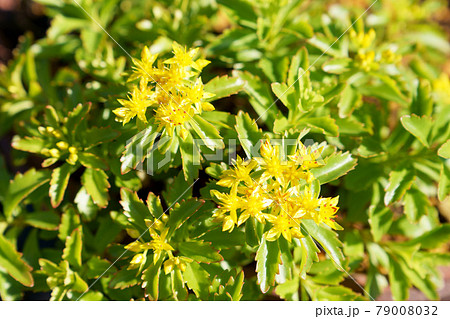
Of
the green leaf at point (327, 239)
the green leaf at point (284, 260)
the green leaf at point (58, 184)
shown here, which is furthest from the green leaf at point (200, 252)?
the green leaf at point (58, 184)

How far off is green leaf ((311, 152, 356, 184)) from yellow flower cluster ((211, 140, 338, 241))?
19 centimetres

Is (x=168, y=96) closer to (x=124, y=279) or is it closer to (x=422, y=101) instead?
(x=124, y=279)

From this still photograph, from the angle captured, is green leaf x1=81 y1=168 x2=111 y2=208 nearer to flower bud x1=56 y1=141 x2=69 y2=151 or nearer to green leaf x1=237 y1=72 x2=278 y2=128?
flower bud x1=56 y1=141 x2=69 y2=151

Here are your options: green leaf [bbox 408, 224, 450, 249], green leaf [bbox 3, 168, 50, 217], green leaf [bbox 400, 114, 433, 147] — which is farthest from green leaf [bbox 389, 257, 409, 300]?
green leaf [bbox 3, 168, 50, 217]

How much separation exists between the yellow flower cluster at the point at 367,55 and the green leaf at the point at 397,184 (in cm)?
58

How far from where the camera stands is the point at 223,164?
1.68 m

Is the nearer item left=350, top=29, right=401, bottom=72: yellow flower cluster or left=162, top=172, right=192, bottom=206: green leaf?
left=162, top=172, right=192, bottom=206: green leaf

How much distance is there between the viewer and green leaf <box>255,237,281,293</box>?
1569 millimetres

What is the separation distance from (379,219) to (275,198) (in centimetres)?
89

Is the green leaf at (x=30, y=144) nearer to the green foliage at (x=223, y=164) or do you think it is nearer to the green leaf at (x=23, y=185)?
the green foliage at (x=223, y=164)

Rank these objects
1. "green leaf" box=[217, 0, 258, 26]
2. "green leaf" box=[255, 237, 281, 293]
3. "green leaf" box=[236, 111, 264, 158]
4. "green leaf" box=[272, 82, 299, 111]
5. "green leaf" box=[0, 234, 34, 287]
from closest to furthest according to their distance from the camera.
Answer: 1. "green leaf" box=[255, 237, 281, 293]
2. "green leaf" box=[236, 111, 264, 158]
3. "green leaf" box=[272, 82, 299, 111]
4. "green leaf" box=[0, 234, 34, 287]
5. "green leaf" box=[217, 0, 258, 26]

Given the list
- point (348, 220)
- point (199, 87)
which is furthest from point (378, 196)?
point (199, 87)
